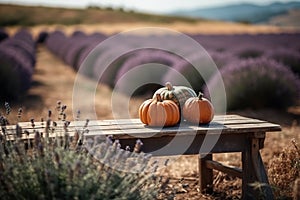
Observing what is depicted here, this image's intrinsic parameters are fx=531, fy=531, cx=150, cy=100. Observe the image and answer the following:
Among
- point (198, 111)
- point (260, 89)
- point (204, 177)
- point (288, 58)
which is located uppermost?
point (288, 58)

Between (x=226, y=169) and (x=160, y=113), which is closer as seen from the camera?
(x=160, y=113)

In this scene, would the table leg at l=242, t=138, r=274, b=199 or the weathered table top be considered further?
the table leg at l=242, t=138, r=274, b=199

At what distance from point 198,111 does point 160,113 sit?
0.30m

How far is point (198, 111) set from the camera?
3.93 metres

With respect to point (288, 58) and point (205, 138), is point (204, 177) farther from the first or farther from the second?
point (288, 58)

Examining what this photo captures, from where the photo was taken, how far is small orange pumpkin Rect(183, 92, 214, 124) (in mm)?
3945

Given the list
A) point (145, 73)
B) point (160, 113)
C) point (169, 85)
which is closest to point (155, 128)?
point (160, 113)

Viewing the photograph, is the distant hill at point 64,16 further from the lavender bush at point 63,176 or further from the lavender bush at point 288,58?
the lavender bush at point 63,176

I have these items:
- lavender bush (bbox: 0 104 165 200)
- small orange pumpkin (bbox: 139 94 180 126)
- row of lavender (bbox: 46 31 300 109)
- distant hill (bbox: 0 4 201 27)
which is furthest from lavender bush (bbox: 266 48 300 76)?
distant hill (bbox: 0 4 201 27)

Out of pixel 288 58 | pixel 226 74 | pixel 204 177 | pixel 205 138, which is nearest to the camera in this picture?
pixel 205 138

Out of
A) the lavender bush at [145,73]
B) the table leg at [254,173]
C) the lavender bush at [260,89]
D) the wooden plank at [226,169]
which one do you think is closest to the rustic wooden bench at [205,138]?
the table leg at [254,173]

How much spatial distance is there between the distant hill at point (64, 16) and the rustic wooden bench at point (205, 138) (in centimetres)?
6858

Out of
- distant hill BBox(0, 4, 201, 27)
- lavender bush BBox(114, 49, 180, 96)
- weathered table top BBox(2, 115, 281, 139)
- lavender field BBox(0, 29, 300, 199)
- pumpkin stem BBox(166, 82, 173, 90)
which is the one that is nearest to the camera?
weathered table top BBox(2, 115, 281, 139)

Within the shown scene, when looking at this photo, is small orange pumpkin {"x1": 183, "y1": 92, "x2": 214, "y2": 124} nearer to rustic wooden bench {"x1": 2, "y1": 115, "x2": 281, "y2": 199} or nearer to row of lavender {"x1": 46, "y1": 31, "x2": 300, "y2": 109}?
rustic wooden bench {"x1": 2, "y1": 115, "x2": 281, "y2": 199}
